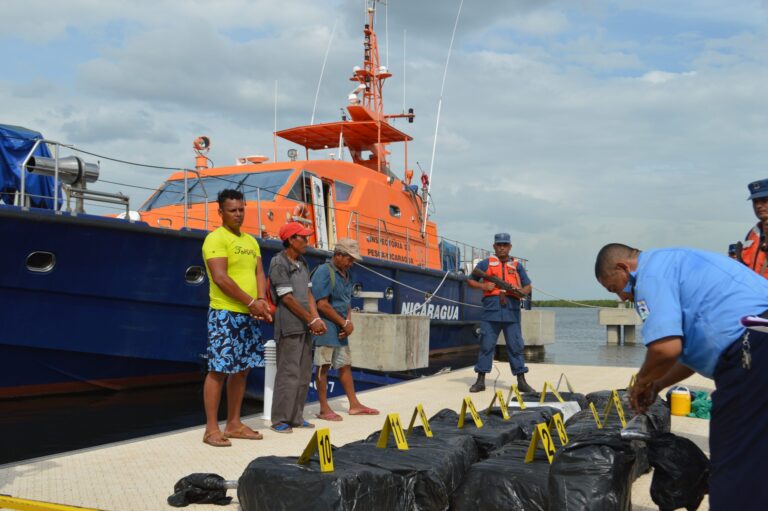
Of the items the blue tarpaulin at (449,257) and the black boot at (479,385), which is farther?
the blue tarpaulin at (449,257)

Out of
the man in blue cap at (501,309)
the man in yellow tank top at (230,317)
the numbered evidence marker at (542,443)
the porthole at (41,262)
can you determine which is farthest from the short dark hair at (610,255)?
the porthole at (41,262)

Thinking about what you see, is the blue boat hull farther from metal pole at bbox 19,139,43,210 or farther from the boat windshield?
the boat windshield

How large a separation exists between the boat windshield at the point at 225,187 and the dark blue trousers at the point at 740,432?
7.60m

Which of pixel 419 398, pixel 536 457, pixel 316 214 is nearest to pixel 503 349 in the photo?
pixel 316 214

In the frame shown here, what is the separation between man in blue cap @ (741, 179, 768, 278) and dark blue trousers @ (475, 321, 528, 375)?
265cm

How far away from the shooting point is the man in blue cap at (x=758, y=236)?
333cm

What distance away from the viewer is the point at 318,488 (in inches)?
95.7

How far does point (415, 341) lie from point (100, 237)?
327cm

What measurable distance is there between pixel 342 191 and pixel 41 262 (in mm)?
5108

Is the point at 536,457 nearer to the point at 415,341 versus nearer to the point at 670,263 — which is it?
the point at 670,263

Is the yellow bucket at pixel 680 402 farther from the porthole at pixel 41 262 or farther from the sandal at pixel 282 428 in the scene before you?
the porthole at pixel 41 262

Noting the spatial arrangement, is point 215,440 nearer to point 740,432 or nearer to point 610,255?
point 610,255

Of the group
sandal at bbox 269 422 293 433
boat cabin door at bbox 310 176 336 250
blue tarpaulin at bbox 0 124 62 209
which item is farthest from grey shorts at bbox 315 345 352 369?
boat cabin door at bbox 310 176 336 250

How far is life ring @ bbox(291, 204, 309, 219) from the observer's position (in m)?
8.46
